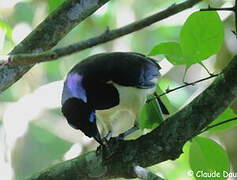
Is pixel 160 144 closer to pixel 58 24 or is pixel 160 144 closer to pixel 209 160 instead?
pixel 209 160

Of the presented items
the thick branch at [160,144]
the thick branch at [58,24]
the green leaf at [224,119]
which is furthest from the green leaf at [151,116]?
the thick branch at [58,24]

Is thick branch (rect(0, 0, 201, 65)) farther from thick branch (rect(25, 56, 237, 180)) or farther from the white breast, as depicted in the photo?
the white breast

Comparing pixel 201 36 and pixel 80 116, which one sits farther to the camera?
pixel 80 116

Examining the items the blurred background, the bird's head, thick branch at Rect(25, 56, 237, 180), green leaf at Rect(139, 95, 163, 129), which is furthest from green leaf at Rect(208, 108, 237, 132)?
the bird's head

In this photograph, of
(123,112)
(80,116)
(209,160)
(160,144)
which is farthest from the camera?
(123,112)

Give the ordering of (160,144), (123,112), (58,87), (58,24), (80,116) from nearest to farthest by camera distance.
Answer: (160,144), (58,24), (80,116), (123,112), (58,87)

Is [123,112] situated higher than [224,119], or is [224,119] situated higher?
[224,119]

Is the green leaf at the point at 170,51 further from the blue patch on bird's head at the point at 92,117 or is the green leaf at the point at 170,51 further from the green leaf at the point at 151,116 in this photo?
the blue patch on bird's head at the point at 92,117

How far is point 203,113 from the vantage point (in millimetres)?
1104

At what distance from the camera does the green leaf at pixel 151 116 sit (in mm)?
1240

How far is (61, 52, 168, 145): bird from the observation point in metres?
1.54

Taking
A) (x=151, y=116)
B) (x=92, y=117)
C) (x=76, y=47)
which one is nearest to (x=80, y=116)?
(x=92, y=117)

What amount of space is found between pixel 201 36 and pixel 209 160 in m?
0.28

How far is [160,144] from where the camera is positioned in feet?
3.83
